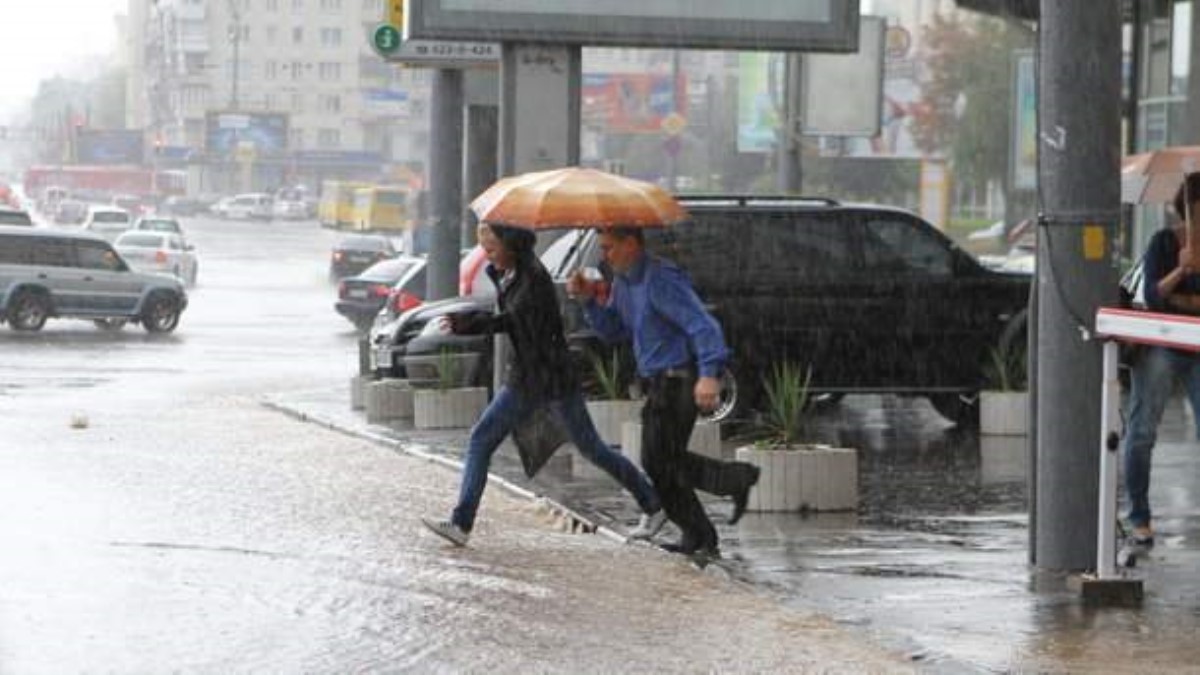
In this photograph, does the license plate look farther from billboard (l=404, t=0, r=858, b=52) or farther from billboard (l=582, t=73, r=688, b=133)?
billboard (l=582, t=73, r=688, b=133)

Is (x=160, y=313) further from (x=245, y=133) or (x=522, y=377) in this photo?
(x=245, y=133)

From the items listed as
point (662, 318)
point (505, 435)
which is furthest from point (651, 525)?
point (662, 318)

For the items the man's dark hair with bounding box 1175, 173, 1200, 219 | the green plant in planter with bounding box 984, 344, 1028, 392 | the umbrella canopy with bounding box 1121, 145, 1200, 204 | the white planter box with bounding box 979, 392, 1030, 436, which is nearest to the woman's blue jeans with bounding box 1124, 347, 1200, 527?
the man's dark hair with bounding box 1175, 173, 1200, 219

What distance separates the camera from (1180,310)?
39.1 ft

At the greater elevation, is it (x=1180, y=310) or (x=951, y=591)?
(x=1180, y=310)

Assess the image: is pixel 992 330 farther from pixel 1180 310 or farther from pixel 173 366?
pixel 173 366

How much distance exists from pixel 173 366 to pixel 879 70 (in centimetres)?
935

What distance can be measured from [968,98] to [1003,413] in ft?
228

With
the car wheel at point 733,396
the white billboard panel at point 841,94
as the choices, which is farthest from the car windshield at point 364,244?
the car wheel at point 733,396

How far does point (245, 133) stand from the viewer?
433ft

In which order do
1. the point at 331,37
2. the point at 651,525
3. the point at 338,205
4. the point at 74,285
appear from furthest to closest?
1. the point at 331,37
2. the point at 338,205
3. the point at 74,285
4. the point at 651,525

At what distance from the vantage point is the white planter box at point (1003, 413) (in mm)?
18922

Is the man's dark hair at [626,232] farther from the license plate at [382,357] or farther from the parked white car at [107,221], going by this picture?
the parked white car at [107,221]

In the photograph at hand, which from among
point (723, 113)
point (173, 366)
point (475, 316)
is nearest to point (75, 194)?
point (723, 113)
